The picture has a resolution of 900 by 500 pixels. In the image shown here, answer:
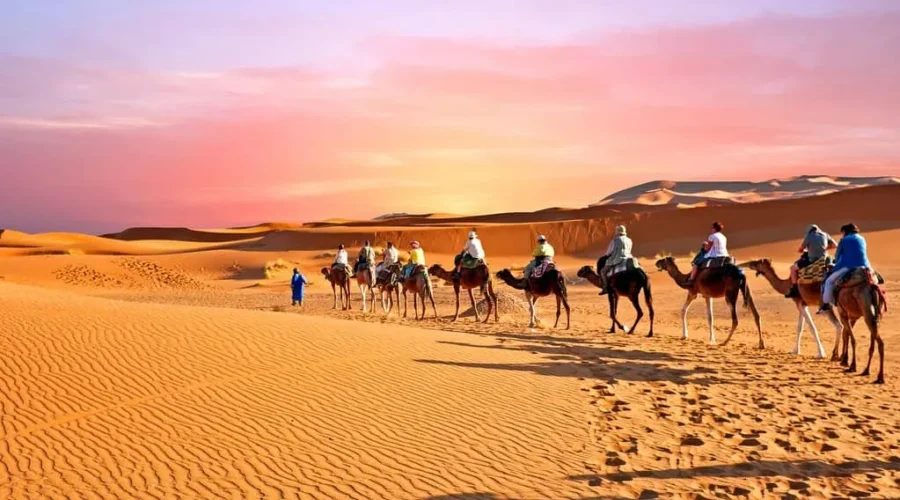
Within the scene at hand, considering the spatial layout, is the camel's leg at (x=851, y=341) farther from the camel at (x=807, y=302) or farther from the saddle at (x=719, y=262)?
the saddle at (x=719, y=262)

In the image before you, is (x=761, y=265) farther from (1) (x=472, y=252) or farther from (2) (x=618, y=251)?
(1) (x=472, y=252)

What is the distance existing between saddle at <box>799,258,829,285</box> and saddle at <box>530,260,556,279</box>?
6.84m

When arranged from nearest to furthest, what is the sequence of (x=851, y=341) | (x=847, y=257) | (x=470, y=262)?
(x=847, y=257) < (x=851, y=341) < (x=470, y=262)

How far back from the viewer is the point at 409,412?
9.74 m

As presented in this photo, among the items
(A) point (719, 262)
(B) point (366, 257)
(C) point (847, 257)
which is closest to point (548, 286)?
(A) point (719, 262)

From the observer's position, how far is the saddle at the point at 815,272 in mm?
14578

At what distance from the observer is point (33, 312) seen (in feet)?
45.2

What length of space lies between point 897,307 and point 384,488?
21600 mm

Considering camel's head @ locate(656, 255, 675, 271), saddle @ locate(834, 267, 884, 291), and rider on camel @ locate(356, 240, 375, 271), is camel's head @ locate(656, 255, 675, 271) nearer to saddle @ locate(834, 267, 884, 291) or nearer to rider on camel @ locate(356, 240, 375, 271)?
saddle @ locate(834, 267, 884, 291)

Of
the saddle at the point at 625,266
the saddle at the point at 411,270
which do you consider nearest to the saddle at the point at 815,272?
the saddle at the point at 625,266

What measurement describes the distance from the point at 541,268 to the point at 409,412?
11353 millimetres

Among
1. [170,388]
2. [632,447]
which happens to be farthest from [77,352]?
[632,447]

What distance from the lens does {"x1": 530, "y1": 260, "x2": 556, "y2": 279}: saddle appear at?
20562 millimetres

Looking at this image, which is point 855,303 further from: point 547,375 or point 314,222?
point 314,222
